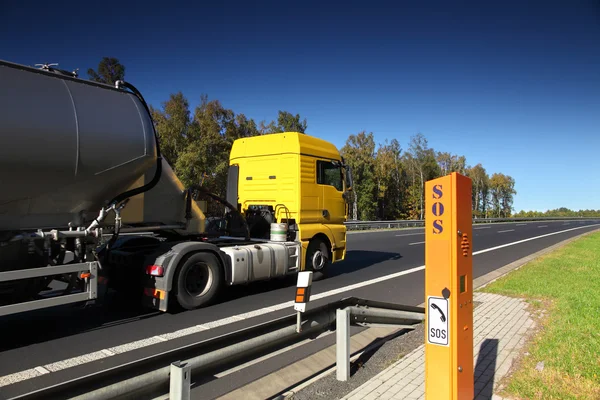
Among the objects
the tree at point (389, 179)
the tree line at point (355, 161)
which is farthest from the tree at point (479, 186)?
the tree at point (389, 179)

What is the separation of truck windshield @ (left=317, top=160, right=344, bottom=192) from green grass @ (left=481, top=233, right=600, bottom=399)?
405 centimetres

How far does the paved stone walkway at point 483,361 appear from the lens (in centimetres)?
368

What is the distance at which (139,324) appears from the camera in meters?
5.97

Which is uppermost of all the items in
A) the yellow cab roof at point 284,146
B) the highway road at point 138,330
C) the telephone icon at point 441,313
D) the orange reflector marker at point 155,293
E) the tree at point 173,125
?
the tree at point 173,125

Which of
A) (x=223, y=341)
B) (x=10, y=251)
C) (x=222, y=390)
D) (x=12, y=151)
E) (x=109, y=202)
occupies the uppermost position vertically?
(x=12, y=151)

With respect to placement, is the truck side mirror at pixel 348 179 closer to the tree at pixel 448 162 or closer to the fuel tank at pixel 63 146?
the fuel tank at pixel 63 146

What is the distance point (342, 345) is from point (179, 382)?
6.58ft

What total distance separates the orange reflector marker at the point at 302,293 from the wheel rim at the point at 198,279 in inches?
130

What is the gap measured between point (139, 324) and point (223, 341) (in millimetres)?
3675

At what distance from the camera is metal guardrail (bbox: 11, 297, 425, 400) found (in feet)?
6.68

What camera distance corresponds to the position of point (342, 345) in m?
3.95

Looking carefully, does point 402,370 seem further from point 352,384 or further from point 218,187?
point 218,187

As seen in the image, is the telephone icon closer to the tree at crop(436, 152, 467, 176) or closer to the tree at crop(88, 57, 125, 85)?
the tree at crop(88, 57, 125, 85)

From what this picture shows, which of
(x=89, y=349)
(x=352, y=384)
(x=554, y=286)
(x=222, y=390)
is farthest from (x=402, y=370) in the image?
(x=554, y=286)
